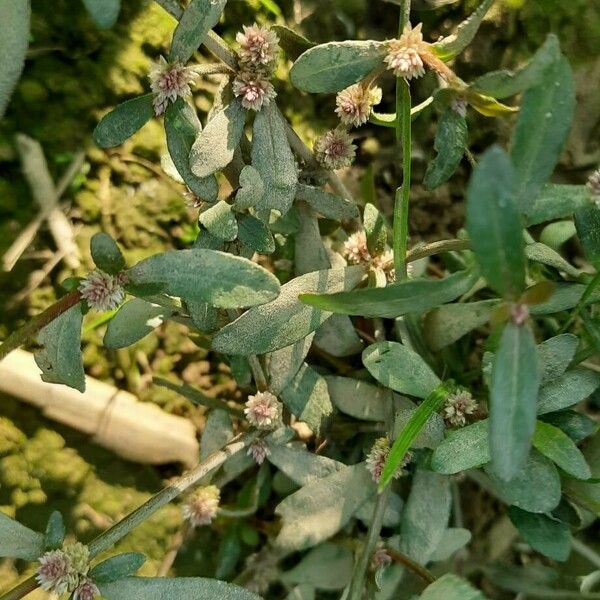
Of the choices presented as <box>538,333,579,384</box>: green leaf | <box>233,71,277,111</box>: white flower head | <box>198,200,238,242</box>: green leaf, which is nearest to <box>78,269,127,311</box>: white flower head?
<box>198,200,238,242</box>: green leaf

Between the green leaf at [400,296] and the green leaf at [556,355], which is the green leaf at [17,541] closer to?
the green leaf at [400,296]

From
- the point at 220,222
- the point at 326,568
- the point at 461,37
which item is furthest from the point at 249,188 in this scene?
the point at 326,568

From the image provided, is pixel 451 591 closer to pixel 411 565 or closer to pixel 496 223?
pixel 411 565

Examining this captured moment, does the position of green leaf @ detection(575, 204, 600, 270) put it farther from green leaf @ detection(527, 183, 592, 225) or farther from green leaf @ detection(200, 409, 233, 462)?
green leaf @ detection(200, 409, 233, 462)

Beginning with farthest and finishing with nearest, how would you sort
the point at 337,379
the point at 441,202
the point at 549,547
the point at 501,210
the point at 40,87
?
the point at 441,202 → the point at 40,87 → the point at 337,379 → the point at 549,547 → the point at 501,210

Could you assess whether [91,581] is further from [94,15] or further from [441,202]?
[441,202]

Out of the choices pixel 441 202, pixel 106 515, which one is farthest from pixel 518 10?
pixel 106 515

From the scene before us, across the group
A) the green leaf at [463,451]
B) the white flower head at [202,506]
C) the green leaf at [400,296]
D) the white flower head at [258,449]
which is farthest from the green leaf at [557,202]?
the white flower head at [202,506]
